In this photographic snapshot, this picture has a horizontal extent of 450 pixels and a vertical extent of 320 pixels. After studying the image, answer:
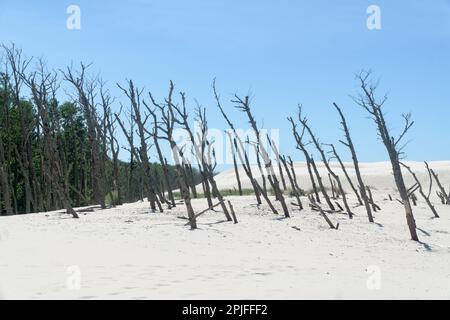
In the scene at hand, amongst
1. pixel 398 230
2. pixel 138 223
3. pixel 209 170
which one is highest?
pixel 209 170

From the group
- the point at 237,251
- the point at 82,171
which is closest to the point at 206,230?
the point at 237,251

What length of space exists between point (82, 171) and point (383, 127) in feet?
84.2

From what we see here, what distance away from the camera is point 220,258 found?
35.0 feet

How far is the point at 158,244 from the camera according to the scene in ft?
41.1

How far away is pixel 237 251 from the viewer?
12078mm

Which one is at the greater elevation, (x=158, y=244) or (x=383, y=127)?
(x=383, y=127)

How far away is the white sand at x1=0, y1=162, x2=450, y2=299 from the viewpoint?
7.11m

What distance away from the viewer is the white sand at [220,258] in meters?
7.11
